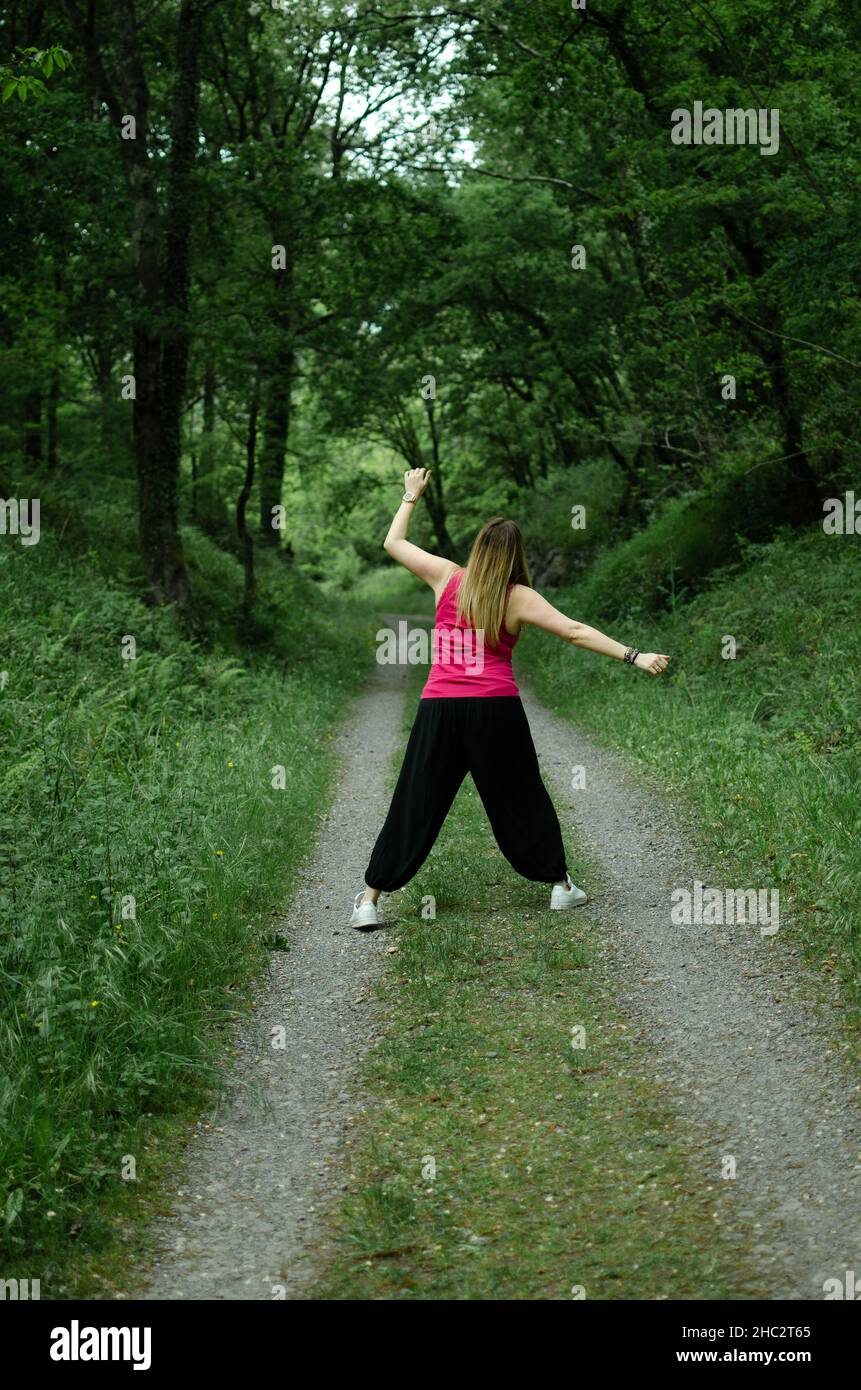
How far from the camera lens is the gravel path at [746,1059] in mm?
3660

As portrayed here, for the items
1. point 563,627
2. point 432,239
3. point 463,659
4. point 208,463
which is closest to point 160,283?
point 432,239

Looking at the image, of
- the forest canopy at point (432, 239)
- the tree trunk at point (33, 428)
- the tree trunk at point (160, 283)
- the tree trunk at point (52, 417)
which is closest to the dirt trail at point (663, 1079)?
the forest canopy at point (432, 239)

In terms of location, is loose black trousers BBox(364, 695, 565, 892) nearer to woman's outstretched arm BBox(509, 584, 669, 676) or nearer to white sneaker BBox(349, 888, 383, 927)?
white sneaker BBox(349, 888, 383, 927)

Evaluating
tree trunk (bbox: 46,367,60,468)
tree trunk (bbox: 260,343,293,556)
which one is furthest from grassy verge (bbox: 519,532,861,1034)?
tree trunk (bbox: 46,367,60,468)

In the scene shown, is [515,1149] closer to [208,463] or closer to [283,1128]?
[283,1128]

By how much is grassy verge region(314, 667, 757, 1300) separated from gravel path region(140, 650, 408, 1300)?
14 cm

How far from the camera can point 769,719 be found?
428 inches

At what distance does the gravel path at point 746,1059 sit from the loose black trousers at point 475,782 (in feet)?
2.15

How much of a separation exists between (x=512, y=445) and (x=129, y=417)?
1597cm

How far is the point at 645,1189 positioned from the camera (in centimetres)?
395

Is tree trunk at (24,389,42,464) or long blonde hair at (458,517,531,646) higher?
tree trunk at (24,389,42,464)

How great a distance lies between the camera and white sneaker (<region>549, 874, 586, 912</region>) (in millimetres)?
6785
